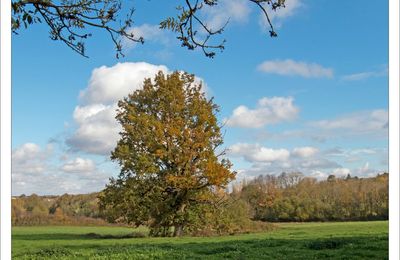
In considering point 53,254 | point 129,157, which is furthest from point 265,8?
point 129,157

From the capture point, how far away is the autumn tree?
21.0 m

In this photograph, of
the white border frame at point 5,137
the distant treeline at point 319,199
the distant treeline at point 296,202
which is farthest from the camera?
the distant treeline at point 319,199

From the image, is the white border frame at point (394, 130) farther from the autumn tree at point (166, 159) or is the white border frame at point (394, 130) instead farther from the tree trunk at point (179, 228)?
the tree trunk at point (179, 228)

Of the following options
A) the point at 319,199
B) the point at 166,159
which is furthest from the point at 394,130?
the point at 319,199

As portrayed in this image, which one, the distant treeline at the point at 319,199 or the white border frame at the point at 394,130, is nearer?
the white border frame at the point at 394,130

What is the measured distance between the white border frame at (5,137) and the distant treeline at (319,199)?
3213cm

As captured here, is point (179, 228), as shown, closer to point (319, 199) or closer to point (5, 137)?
point (319, 199)

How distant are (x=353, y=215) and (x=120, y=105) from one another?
2457 centimetres

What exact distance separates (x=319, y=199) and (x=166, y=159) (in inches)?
817

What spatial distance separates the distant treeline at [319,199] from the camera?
3541cm

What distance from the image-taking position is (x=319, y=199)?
125 ft

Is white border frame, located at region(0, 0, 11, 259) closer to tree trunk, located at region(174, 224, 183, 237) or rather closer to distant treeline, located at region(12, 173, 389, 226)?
tree trunk, located at region(174, 224, 183, 237)

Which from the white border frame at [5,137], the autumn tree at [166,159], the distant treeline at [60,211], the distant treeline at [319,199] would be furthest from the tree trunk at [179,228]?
the white border frame at [5,137]

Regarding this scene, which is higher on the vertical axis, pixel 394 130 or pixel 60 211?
pixel 394 130
